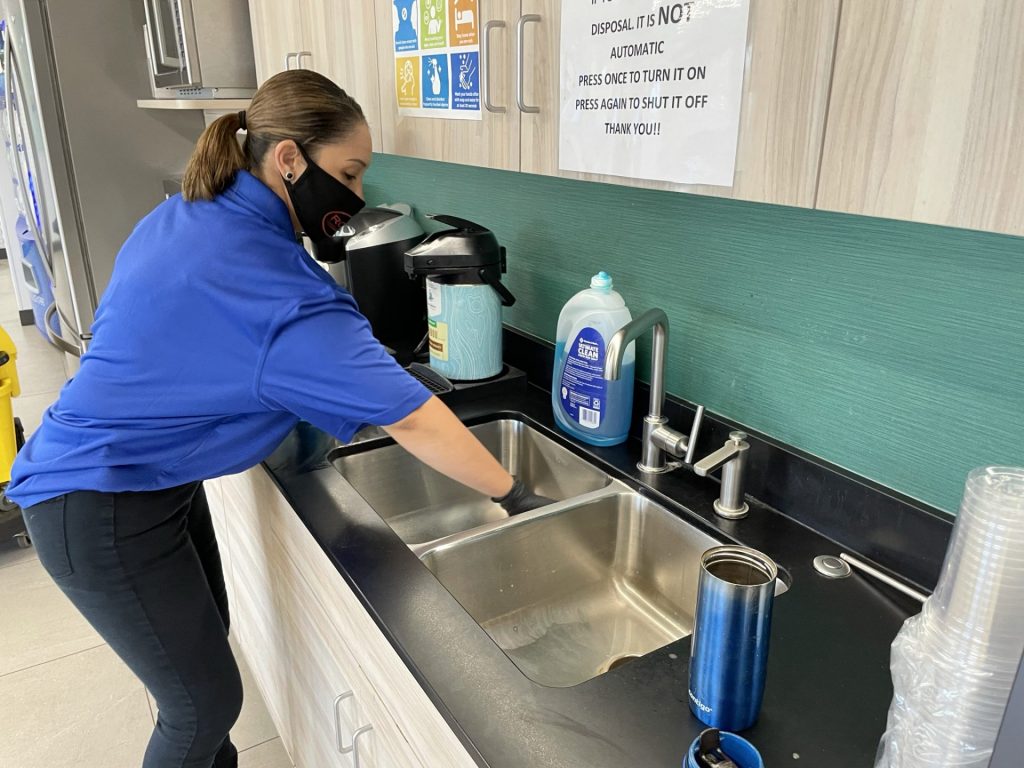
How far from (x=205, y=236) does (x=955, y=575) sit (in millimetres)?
998

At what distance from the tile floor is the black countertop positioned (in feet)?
3.54

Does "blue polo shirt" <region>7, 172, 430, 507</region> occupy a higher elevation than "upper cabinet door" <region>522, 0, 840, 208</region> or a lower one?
lower

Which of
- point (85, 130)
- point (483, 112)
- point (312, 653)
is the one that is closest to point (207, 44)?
point (85, 130)

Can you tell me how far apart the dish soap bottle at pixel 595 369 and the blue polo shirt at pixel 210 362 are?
36cm

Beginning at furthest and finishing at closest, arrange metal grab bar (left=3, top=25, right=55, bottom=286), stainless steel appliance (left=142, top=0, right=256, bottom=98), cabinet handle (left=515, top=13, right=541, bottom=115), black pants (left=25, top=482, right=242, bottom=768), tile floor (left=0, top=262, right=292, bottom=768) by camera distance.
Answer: metal grab bar (left=3, top=25, right=55, bottom=286) < stainless steel appliance (left=142, top=0, right=256, bottom=98) < tile floor (left=0, top=262, right=292, bottom=768) < black pants (left=25, top=482, right=242, bottom=768) < cabinet handle (left=515, top=13, right=541, bottom=115)

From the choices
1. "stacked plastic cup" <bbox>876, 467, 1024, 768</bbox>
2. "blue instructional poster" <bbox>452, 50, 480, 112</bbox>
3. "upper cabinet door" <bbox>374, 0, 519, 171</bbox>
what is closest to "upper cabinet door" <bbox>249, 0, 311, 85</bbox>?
"upper cabinet door" <bbox>374, 0, 519, 171</bbox>

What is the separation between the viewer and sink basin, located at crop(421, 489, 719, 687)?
1.12 m

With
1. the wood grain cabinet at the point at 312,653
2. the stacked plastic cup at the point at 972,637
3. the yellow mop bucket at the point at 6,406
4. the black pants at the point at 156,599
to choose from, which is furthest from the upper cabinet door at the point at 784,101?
the yellow mop bucket at the point at 6,406

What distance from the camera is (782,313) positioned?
1.10 metres

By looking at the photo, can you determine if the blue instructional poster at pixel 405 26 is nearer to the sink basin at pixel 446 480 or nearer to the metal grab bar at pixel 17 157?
the sink basin at pixel 446 480

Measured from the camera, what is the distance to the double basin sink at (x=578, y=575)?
3.67 feet

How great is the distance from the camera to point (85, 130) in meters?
2.61

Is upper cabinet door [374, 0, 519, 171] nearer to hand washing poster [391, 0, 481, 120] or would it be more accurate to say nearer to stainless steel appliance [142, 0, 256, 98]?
hand washing poster [391, 0, 481, 120]

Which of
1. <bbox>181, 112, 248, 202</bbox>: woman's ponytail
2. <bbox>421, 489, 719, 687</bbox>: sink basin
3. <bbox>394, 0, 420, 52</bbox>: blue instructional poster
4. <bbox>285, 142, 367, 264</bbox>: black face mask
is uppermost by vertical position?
<bbox>394, 0, 420, 52</bbox>: blue instructional poster
